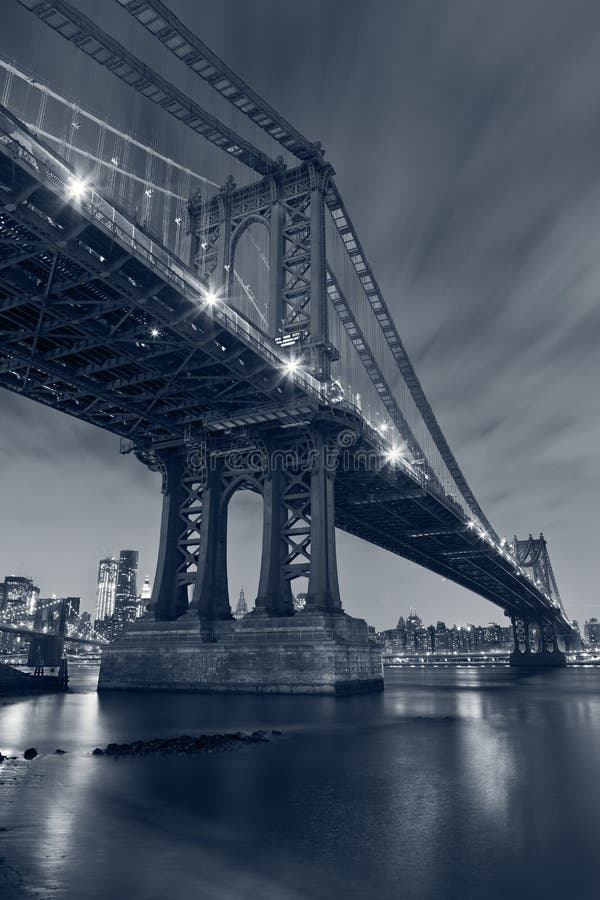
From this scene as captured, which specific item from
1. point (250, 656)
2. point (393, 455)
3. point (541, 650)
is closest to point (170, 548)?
point (250, 656)

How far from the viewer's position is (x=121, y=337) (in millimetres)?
33344

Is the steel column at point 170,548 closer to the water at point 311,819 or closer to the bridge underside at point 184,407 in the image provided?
the bridge underside at point 184,407

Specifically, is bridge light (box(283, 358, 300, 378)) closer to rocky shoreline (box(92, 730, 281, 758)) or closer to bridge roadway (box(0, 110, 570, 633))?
bridge roadway (box(0, 110, 570, 633))

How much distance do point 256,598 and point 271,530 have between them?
4.49 m

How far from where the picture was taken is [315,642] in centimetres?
3369

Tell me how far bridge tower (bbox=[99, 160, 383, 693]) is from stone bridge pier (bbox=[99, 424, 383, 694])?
8 cm

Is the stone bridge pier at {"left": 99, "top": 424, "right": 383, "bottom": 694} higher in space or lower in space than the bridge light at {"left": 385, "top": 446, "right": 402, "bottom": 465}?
lower

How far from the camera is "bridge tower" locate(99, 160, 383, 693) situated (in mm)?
34844

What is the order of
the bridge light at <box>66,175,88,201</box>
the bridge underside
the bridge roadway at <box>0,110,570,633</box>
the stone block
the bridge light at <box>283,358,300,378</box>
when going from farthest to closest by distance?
the bridge light at <box>283,358,300,378</box>, the stone block, the bridge underside, the bridge roadway at <box>0,110,570,633</box>, the bridge light at <box>66,175,88,201</box>

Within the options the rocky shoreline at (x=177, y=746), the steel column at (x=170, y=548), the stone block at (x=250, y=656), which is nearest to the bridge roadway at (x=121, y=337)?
the steel column at (x=170, y=548)

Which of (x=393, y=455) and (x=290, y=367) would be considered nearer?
(x=290, y=367)

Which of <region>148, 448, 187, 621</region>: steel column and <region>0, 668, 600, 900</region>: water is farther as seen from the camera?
<region>148, 448, 187, 621</region>: steel column

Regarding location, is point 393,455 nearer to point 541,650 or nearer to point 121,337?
point 121,337

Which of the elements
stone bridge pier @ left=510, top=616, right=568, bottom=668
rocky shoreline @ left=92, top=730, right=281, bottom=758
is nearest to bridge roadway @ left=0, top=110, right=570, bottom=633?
rocky shoreline @ left=92, top=730, right=281, bottom=758
